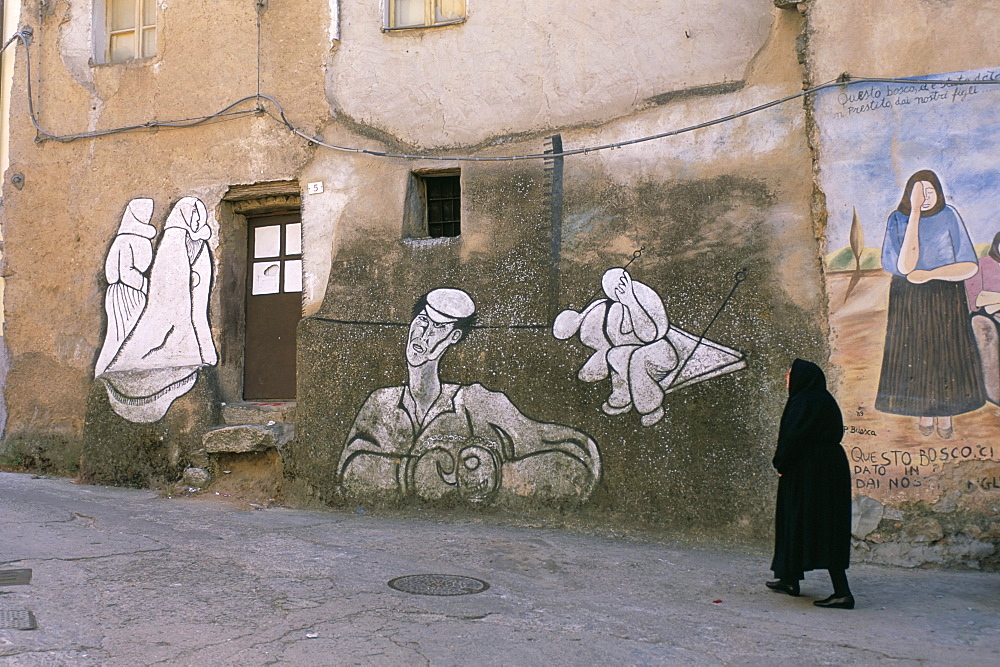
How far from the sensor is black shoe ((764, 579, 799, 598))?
5.22 metres

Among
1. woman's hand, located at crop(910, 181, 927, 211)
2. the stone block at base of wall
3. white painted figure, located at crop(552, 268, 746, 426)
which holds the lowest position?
the stone block at base of wall

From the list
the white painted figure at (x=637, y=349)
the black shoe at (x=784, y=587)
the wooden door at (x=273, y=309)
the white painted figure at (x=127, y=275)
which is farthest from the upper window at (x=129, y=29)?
the black shoe at (x=784, y=587)

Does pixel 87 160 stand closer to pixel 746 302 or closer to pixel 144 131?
pixel 144 131

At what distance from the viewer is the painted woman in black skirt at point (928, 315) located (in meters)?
5.97

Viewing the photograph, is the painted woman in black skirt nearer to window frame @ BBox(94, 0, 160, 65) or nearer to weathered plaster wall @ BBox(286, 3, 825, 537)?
weathered plaster wall @ BBox(286, 3, 825, 537)

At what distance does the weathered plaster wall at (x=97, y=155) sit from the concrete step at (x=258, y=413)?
0.87ft

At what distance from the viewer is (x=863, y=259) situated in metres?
6.27

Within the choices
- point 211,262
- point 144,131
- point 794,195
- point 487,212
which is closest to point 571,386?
point 487,212

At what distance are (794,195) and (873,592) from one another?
9.24ft

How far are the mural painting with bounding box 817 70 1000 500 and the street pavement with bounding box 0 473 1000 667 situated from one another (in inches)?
A: 33.8

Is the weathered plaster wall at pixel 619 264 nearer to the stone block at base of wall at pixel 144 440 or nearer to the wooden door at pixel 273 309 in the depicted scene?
the wooden door at pixel 273 309

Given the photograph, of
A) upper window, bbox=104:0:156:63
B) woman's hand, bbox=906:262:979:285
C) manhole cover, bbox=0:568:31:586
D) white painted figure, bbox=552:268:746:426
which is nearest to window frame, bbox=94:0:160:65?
upper window, bbox=104:0:156:63

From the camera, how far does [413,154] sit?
7801mm

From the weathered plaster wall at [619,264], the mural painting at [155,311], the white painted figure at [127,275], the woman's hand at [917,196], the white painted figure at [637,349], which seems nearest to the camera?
the woman's hand at [917,196]
